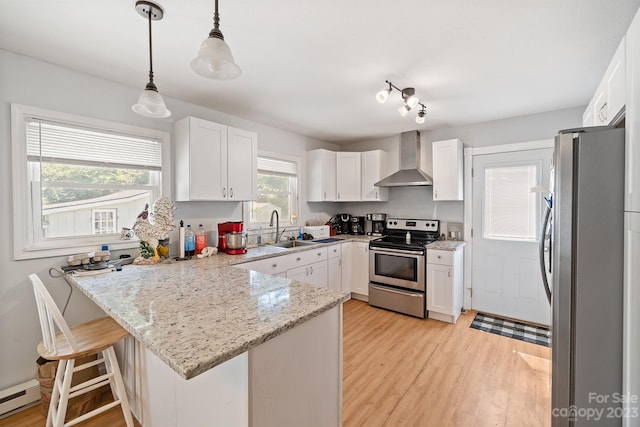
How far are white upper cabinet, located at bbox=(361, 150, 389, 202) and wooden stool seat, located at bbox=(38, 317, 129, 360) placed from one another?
11.1ft

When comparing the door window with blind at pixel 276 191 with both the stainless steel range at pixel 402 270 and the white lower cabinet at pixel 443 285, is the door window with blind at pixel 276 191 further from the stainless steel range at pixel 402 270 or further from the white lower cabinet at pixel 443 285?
the white lower cabinet at pixel 443 285

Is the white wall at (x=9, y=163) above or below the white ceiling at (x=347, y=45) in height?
below

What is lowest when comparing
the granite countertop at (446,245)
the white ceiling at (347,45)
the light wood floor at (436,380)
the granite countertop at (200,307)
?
the light wood floor at (436,380)

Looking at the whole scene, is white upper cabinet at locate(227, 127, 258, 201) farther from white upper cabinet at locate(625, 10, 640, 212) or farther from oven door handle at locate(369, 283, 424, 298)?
white upper cabinet at locate(625, 10, 640, 212)

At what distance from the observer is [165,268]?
2.14 metres

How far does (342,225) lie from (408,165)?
4.93ft

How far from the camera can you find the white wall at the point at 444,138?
10.2ft

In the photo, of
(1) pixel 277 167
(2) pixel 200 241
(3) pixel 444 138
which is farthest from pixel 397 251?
(2) pixel 200 241

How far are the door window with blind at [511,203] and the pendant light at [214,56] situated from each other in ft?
11.1

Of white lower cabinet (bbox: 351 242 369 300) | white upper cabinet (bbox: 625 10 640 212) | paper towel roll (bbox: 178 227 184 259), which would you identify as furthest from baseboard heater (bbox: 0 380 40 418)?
white upper cabinet (bbox: 625 10 640 212)

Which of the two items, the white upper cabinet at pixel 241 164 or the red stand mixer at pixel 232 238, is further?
the white upper cabinet at pixel 241 164

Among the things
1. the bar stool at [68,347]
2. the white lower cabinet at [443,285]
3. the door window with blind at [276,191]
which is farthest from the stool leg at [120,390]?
the white lower cabinet at [443,285]

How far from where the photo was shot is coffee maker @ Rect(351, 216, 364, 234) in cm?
464

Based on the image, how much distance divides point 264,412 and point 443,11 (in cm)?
211
